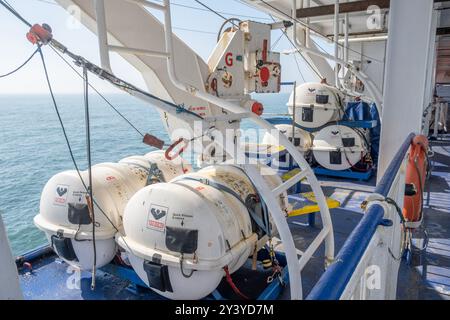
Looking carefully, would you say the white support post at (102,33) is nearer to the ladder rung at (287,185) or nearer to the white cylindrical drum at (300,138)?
the ladder rung at (287,185)

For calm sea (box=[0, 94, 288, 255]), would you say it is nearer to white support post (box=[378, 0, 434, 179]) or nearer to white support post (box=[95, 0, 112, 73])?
white support post (box=[95, 0, 112, 73])

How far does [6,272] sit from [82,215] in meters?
2.26

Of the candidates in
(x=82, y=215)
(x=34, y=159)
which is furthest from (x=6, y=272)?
(x=34, y=159)

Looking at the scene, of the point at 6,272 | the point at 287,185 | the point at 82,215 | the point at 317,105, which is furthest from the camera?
the point at 317,105

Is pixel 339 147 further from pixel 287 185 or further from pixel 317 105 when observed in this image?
pixel 287 185

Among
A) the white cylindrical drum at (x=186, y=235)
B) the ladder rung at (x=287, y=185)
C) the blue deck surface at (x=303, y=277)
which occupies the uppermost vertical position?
the ladder rung at (x=287, y=185)

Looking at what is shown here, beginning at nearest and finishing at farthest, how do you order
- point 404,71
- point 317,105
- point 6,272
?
point 6,272
point 404,71
point 317,105

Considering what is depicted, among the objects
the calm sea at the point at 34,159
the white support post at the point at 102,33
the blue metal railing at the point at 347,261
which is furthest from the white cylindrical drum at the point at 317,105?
the blue metal railing at the point at 347,261

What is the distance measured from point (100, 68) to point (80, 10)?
83cm

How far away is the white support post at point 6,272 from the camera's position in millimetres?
993

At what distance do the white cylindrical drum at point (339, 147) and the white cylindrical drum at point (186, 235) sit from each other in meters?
4.95

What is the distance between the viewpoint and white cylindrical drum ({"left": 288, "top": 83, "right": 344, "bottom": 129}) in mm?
7527

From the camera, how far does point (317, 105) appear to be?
761 cm
